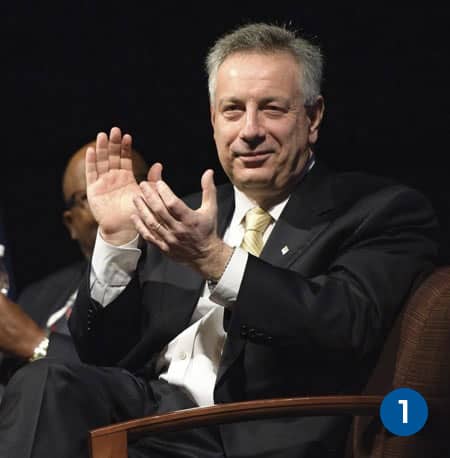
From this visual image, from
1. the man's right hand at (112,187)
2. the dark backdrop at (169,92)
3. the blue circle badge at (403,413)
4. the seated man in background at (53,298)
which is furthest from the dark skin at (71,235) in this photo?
the blue circle badge at (403,413)

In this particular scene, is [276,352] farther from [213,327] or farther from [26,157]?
[26,157]

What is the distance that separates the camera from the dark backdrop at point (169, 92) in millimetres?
3193

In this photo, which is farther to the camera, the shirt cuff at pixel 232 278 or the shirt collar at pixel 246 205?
the shirt collar at pixel 246 205

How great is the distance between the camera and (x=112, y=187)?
2430 mm

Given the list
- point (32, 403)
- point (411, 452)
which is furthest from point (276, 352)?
point (32, 403)

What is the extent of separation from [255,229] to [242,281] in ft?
1.11

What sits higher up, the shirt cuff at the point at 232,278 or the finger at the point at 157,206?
the finger at the point at 157,206

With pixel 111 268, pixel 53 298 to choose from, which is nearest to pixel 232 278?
pixel 111 268

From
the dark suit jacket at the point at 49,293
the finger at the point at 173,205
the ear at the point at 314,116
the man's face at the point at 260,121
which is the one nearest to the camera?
the finger at the point at 173,205

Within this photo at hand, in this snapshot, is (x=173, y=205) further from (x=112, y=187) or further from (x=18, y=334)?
(x=18, y=334)

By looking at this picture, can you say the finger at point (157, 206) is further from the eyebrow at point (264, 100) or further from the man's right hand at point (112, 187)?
the eyebrow at point (264, 100)

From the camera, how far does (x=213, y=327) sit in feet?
7.86

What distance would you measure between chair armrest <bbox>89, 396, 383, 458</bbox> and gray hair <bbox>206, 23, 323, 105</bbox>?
904 millimetres

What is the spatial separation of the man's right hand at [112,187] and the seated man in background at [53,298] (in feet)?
2.81
